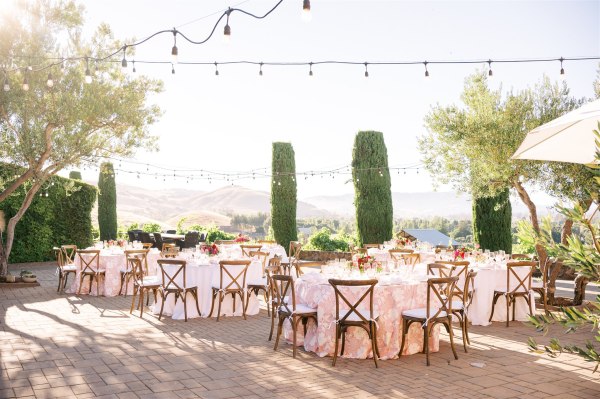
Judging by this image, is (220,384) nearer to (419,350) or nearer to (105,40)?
(419,350)

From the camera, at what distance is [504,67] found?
7410 mm

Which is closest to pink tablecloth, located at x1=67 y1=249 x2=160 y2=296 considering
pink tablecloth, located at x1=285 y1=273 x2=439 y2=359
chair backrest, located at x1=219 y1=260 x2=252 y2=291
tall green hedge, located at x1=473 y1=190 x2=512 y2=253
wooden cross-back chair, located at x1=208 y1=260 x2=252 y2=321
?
wooden cross-back chair, located at x1=208 y1=260 x2=252 y2=321

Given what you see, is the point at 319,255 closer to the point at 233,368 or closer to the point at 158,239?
the point at 158,239

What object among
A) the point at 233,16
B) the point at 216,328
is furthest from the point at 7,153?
the point at 233,16

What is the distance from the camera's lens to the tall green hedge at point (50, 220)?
15.1 meters

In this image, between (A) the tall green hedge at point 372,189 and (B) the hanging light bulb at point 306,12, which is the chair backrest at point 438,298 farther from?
(A) the tall green hedge at point 372,189

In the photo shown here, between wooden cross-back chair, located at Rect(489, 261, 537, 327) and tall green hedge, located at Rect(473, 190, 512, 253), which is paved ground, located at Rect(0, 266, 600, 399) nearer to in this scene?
wooden cross-back chair, located at Rect(489, 261, 537, 327)

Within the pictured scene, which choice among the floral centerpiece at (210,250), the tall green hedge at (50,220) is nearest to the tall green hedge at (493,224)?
the floral centerpiece at (210,250)

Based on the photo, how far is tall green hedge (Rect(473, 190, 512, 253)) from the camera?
1373cm

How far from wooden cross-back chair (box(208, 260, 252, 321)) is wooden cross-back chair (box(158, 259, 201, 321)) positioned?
347mm

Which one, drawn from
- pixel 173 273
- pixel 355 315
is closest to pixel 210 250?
pixel 173 273

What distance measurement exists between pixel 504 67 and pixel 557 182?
2612 millimetres

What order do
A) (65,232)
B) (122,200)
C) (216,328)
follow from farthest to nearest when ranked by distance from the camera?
(122,200) → (65,232) → (216,328)

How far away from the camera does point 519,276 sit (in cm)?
785
